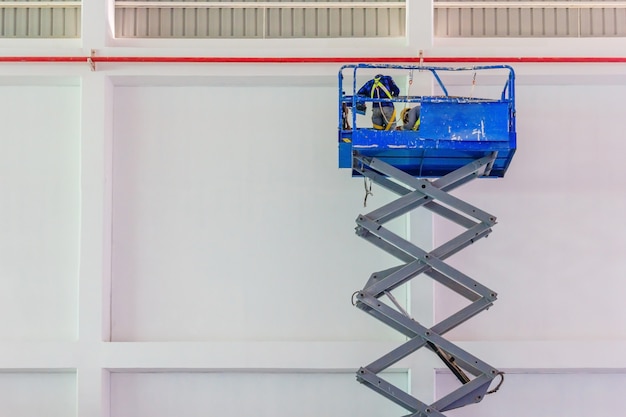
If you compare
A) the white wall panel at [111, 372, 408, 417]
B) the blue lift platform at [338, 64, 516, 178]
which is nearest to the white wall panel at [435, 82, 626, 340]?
the white wall panel at [111, 372, 408, 417]

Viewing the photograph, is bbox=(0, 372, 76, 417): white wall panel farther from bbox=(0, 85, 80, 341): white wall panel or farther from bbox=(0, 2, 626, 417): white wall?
bbox=(0, 85, 80, 341): white wall panel

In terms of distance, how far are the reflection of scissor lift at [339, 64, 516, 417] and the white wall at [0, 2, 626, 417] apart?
4.61 feet

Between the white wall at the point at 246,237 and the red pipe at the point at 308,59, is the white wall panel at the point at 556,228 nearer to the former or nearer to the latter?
the white wall at the point at 246,237

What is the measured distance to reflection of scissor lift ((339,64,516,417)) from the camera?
11109mm

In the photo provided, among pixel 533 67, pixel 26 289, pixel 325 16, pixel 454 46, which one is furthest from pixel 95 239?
pixel 533 67

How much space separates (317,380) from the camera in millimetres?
13148

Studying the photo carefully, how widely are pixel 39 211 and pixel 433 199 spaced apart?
20.5ft

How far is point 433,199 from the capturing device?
1164 cm

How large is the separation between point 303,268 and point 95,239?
3.25 metres

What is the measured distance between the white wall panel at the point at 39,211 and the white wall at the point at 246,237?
26 millimetres

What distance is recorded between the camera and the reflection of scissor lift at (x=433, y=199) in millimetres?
11109

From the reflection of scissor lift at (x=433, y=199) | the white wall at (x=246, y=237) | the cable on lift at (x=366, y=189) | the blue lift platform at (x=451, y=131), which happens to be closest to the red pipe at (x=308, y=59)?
the white wall at (x=246, y=237)

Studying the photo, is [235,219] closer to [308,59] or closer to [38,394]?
[308,59]

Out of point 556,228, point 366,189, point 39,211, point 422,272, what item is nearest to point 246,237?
point 366,189
